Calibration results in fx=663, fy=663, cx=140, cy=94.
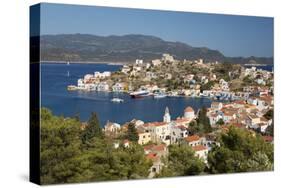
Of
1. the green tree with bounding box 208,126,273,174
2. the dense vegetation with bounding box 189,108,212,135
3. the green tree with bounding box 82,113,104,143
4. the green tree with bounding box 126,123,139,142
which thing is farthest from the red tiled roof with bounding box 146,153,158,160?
the green tree with bounding box 208,126,273,174

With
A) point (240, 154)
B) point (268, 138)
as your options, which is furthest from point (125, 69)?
point (268, 138)

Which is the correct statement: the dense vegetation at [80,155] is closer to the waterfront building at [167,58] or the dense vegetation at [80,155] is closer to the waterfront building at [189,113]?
the waterfront building at [189,113]

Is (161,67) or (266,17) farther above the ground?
(266,17)

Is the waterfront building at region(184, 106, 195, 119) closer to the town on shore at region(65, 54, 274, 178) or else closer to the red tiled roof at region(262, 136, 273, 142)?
the town on shore at region(65, 54, 274, 178)

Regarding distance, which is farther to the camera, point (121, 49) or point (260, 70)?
point (260, 70)

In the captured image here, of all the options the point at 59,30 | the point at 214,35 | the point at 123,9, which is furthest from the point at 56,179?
the point at 214,35

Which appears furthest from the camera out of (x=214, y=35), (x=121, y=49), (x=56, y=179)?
(x=214, y=35)

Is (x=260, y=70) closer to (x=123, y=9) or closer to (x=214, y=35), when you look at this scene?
(x=214, y=35)
